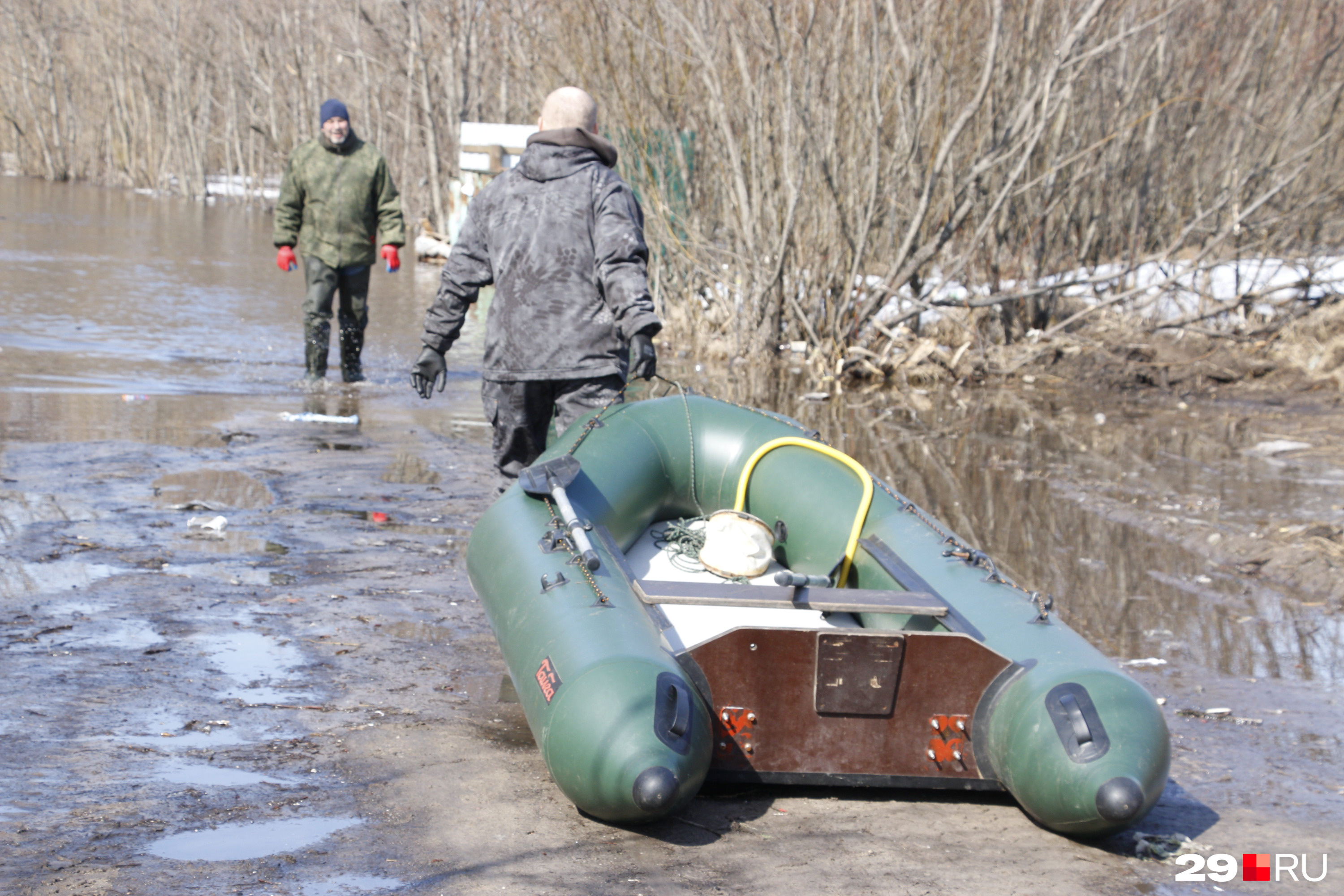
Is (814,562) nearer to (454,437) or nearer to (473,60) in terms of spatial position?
(454,437)

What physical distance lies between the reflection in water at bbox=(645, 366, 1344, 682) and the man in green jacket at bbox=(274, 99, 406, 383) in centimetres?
235

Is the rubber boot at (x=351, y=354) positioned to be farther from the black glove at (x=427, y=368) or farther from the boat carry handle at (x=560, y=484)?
the boat carry handle at (x=560, y=484)

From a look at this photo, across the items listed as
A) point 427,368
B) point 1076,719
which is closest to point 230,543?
point 427,368

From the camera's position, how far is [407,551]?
201 inches

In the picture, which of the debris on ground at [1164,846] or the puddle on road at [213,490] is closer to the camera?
the debris on ground at [1164,846]

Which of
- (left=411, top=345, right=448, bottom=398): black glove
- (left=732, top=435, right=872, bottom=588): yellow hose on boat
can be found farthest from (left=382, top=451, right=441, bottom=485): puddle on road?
(left=732, top=435, right=872, bottom=588): yellow hose on boat

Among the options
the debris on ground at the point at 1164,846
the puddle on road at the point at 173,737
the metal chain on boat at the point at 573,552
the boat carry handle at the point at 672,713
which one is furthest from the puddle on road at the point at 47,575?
the debris on ground at the point at 1164,846

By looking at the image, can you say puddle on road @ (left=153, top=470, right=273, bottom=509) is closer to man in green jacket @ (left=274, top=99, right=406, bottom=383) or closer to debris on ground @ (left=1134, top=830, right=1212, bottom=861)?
man in green jacket @ (left=274, top=99, right=406, bottom=383)

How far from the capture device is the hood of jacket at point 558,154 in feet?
14.8

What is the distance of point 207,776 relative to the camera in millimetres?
2980

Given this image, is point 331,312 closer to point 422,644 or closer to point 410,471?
point 410,471

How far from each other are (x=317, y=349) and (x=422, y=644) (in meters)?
4.92

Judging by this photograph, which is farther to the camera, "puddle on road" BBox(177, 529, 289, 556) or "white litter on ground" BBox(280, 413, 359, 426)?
"white litter on ground" BBox(280, 413, 359, 426)

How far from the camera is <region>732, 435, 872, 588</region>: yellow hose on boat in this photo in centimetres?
411
